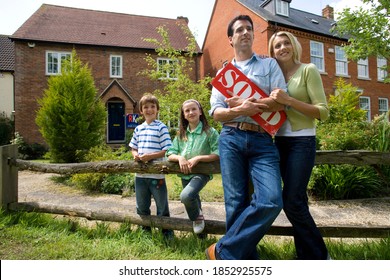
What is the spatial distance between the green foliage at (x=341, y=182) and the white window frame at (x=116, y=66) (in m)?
13.1

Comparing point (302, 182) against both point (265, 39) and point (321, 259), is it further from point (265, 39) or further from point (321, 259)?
point (265, 39)

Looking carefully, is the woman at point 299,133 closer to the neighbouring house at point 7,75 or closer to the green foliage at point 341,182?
the green foliage at point 341,182

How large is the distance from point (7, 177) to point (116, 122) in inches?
475

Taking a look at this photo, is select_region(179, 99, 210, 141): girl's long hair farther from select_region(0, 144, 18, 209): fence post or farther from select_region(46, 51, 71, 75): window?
select_region(46, 51, 71, 75): window

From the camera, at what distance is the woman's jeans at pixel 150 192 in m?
2.51

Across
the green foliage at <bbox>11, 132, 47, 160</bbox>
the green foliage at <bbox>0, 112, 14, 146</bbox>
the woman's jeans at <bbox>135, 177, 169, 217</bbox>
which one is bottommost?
the woman's jeans at <bbox>135, 177, 169, 217</bbox>

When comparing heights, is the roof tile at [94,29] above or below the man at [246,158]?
above

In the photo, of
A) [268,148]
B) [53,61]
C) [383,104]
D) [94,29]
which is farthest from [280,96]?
[383,104]

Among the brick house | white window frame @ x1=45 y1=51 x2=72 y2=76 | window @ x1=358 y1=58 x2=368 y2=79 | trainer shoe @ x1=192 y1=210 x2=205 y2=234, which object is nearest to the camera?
trainer shoe @ x1=192 y1=210 x2=205 y2=234

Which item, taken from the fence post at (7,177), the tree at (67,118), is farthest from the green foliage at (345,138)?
the tree at (67,118)

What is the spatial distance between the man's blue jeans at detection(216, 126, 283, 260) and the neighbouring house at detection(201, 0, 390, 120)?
9991 millimetres

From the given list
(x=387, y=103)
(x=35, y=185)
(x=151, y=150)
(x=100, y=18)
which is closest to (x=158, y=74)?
(x=35, y=185)

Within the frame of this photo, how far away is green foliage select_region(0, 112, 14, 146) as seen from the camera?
30.3ft

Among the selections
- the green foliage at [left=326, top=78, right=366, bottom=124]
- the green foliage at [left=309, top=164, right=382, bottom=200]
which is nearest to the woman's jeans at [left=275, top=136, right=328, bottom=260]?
the green foliage at [left=309, top=164, right=382, bottom=200]
